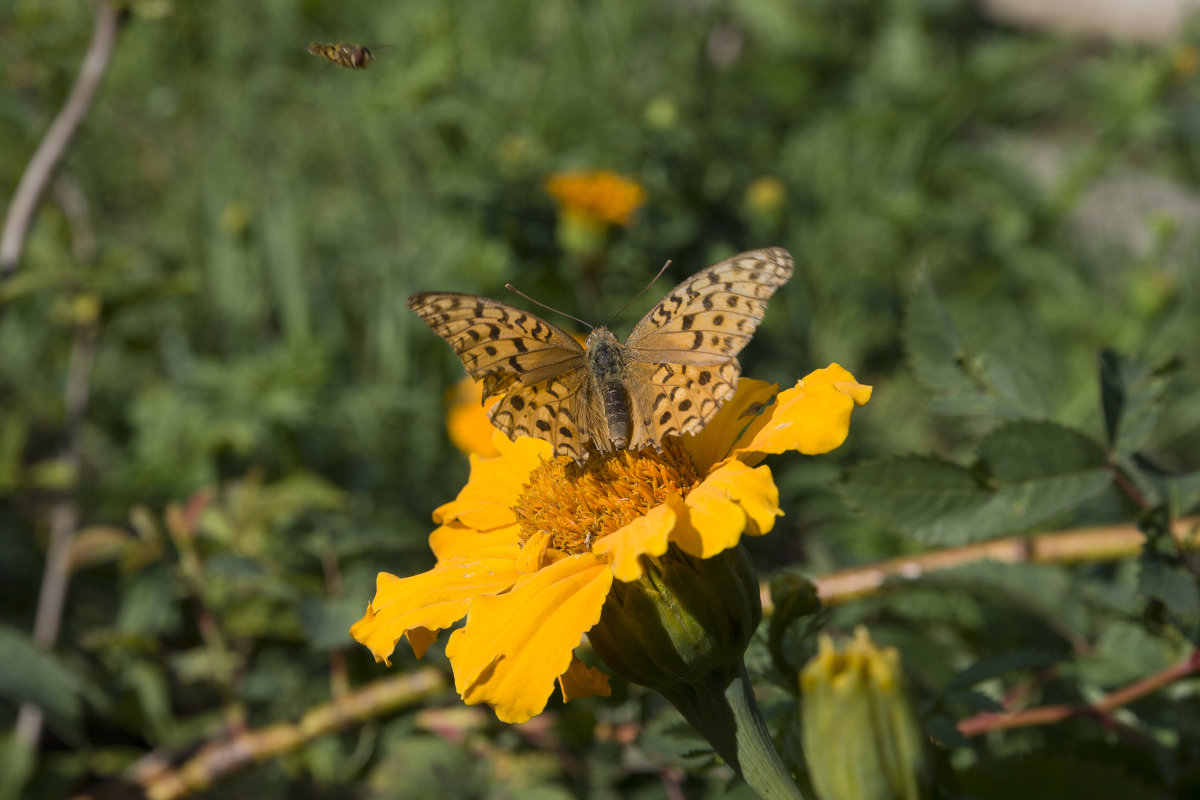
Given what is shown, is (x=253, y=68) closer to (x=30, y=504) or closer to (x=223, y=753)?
(x=30, y=504)

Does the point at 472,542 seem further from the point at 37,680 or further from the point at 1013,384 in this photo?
the point at 37,680

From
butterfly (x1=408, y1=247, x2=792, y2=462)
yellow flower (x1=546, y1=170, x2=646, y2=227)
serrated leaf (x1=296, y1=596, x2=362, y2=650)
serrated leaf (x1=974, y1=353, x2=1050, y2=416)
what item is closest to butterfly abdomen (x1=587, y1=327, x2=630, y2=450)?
butterfly (x1=408, y1=247, x2=792, y2=462)

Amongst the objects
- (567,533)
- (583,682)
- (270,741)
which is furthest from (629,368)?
(270,741)

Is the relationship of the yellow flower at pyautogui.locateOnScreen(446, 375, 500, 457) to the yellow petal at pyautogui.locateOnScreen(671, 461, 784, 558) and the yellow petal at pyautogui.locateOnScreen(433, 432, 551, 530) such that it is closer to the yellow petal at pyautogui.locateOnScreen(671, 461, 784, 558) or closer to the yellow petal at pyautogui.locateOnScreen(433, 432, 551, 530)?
the yellow petal at pyautogui.locateOnScreen(433, 432, 551, 530)

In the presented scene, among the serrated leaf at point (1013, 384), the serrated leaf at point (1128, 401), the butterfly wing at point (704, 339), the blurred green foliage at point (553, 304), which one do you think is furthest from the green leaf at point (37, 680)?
the serrated leaf at point (1128, 401)

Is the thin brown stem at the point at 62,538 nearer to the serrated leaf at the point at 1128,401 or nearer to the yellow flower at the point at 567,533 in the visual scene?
the yellow flower at the point at 567,533

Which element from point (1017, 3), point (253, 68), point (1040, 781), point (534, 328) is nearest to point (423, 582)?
point (534, 328)

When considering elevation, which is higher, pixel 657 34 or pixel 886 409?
pixel 657 34
